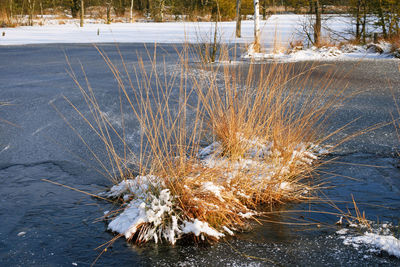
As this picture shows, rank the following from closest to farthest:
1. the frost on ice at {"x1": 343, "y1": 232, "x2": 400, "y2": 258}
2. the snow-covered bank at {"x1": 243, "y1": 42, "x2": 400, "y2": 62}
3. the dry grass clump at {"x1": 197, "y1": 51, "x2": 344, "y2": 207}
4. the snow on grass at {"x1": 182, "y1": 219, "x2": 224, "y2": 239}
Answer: the frost on ice at {"x1": 343, "y1": 232, "x2": 400, "y2": 258}
the snow on grass at {"x1": 182, "y1": 219, "x2": 224, "y2": 239}
the dry grass clump at {"x1": 197, "y1": 51, "x2": 344, "y2": 207}
the snow-covered bank at {"x1": 243, "y1": 42, "x2": 400, "y2": 62}

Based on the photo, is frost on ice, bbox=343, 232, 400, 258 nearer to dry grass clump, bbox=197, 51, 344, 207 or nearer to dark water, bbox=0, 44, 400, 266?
dark water, bbox=0, 44, 400, 266

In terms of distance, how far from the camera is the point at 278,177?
3.31 metres

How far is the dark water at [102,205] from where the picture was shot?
2543 mm

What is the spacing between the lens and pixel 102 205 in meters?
3.22

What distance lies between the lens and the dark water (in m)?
2.54

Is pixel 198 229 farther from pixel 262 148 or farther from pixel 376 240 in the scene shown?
pixel 376 240

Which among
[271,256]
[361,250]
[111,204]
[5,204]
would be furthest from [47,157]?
[361,250]

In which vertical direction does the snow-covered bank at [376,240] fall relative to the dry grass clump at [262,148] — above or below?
below

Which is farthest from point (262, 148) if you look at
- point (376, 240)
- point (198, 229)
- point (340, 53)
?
point (340, 53)

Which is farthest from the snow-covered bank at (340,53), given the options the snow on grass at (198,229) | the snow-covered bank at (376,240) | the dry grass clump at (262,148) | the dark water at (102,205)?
the snow on grass at (198,229)

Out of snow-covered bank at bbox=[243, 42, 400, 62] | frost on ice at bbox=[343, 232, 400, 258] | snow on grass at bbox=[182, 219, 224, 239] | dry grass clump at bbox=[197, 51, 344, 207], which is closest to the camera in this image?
frost on ice at bbox=[343, 232, 400, 258]

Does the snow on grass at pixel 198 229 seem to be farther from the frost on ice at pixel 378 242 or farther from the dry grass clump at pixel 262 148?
the frost on ice at pixel 378 242

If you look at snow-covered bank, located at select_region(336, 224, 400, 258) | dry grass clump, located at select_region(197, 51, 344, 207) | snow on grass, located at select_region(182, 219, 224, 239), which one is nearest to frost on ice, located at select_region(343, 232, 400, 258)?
snow-covered bank, located at select_region(336, 224, 400, 258)

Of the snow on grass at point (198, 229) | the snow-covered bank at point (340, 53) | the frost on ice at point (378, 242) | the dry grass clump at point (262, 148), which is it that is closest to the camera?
the frost on ice at point (378, 242)
